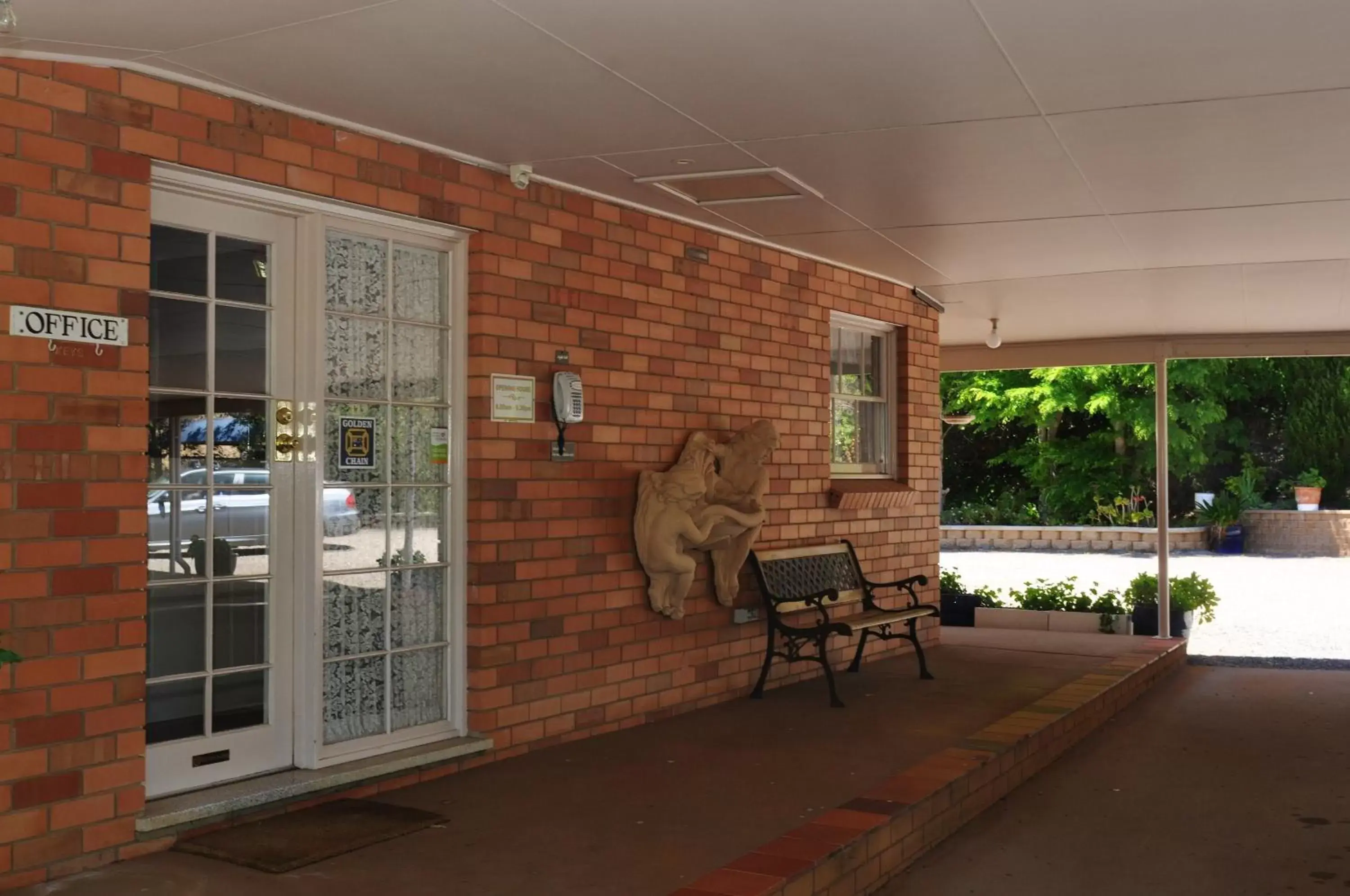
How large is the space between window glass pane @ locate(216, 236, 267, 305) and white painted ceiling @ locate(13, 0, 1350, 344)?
586 mm

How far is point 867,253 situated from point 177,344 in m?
4.93

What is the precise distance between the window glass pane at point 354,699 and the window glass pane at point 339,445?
770 mm

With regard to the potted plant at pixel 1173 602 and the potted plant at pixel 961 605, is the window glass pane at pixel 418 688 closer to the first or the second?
the potted plant at pixel 961 605

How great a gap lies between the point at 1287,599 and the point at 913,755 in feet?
43.4

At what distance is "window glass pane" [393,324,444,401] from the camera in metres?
5.54

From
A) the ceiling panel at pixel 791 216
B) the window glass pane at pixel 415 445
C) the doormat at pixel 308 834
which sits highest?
the ceiling panel at pixel 791 216

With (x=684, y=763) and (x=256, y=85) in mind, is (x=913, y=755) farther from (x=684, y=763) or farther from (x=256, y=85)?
(x=256, y=85)

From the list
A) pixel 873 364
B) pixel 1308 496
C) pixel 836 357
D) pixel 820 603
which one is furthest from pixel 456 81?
pixel 1308 496

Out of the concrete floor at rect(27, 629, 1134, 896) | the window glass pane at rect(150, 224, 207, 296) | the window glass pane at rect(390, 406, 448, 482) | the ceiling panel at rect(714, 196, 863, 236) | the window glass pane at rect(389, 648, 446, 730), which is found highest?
the ceiling panel at rect(714, 196, 863, 236)

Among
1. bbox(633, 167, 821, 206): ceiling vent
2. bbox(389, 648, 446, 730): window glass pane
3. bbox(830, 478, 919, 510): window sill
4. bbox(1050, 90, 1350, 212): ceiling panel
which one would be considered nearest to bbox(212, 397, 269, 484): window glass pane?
bbox(389, 648, 446, 730): window glass pane

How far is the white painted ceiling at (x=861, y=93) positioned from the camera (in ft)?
13.0

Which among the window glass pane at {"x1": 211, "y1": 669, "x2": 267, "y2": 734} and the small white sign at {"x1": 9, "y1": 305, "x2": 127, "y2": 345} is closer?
the small white sign at {"x1": 9, "y1": 305, "x2": 127, "y2": 345}

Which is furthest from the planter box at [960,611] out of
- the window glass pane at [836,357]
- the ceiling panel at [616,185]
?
the ceiling panel at [616,185]

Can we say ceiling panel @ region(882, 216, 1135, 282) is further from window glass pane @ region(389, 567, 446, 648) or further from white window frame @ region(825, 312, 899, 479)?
window glass pane @ region(389, 567, 446, 648)
